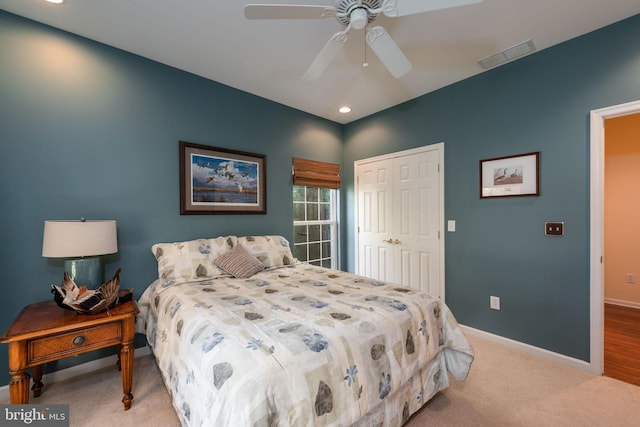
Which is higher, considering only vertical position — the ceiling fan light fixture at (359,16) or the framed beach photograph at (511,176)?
the ceiling fan light fixture at (359,16)

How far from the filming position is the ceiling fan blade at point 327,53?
1645 millimetres

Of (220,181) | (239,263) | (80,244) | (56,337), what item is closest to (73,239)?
(80,244)

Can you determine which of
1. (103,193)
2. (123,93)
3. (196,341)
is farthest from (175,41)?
(196,341)

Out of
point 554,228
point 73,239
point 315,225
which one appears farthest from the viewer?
point 315,225

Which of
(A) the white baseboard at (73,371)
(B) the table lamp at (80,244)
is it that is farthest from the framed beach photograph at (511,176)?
(A) the white baseboard at (73,371)

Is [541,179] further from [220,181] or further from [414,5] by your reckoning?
[220,181]

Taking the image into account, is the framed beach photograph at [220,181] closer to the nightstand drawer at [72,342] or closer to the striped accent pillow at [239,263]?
the striped accent pillow at [239,263]

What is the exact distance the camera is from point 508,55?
242cm

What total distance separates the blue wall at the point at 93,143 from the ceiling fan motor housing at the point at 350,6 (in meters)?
1.81

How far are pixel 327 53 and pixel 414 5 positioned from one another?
0.57 m

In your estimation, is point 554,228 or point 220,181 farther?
point 220,181

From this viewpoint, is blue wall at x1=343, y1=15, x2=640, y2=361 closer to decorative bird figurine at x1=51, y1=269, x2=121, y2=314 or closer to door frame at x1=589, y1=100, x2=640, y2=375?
door frame at x1=589, y1=100, x2=640, y2=375

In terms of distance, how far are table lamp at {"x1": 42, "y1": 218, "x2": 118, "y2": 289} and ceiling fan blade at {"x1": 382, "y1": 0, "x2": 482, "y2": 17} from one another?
2.33 metres

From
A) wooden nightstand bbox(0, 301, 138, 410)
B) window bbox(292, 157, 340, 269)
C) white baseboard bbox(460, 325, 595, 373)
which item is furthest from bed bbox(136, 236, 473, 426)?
window bbox(292, 157, 340, 269)
